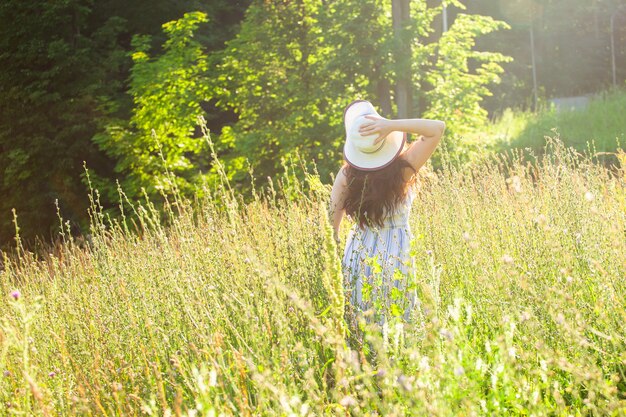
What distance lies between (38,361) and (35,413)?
111cm

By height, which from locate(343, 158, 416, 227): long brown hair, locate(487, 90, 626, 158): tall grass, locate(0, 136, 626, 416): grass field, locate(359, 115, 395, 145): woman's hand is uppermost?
locate(359, 115, 395, 145): woman's hand

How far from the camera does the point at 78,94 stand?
16859mm

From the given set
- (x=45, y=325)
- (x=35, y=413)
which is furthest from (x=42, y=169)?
(x=35, y=413)

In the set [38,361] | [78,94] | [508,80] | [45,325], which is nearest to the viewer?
[38,361]

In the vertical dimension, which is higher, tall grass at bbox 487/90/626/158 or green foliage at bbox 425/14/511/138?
green foliage at bbox 425/14/511/138

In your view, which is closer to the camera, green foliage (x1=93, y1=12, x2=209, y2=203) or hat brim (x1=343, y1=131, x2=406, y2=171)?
hat brim (x1=343, y1=131, x2=406, y2=171)

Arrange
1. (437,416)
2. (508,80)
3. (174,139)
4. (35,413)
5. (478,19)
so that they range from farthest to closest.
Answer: (508,80)
(174,139)
(478,19)
(35,413)
(437,416)

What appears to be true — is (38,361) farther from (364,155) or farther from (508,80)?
(508,80)

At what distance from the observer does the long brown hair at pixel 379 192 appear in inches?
168

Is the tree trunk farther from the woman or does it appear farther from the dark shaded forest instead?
the woman

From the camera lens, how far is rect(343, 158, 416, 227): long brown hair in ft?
14.0

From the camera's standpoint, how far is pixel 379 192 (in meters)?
4.27

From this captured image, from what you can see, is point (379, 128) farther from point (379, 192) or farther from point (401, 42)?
point (401, 42)

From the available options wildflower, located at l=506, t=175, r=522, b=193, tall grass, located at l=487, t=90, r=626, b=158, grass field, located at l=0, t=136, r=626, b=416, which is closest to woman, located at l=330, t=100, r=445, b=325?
grass field, located at l=0, t=136, r=626, b=416
